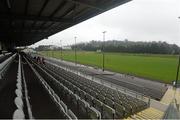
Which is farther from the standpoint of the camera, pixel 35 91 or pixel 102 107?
pixel 35 91

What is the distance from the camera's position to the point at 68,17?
24.8 m

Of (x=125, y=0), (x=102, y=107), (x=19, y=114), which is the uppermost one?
(x=125, y=0)

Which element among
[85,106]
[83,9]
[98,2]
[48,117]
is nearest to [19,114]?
[48,117]

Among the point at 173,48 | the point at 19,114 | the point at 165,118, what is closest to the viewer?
the point at 19,114

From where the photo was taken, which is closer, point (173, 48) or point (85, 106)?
point (85, 106)

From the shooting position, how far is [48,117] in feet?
34.6

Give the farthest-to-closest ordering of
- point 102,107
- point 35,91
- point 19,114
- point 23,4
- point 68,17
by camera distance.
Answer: point 68,17 < point 23,4 < point 35,91 < point 102,107 < point 19,114

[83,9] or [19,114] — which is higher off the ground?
[83,9]

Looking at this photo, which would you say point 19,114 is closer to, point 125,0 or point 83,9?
point 125,0

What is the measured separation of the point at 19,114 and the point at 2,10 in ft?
46.4

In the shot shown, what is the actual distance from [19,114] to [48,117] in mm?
2317

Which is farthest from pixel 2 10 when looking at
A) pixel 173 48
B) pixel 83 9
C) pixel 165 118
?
pixel 173 48

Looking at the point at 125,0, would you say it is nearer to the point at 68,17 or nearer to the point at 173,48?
the point at 68,17

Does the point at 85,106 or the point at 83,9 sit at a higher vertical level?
the point at 83,9
